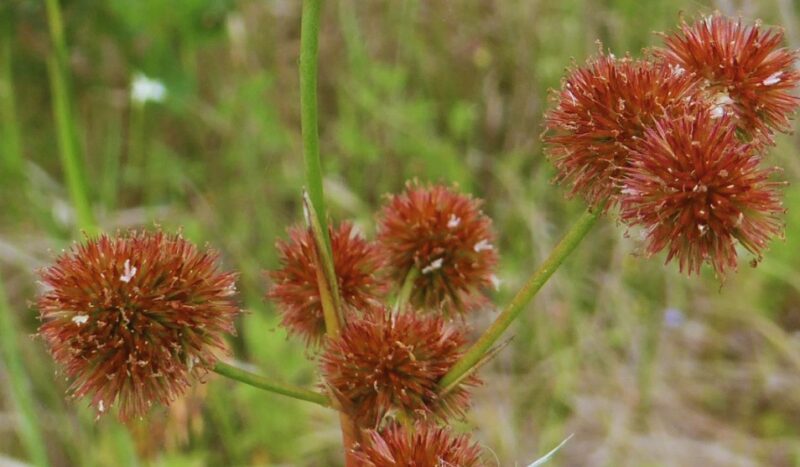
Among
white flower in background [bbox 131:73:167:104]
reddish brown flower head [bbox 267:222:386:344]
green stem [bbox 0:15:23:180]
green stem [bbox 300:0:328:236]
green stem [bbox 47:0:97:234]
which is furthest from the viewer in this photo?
white flower in background [bbox 131:73:167:104]

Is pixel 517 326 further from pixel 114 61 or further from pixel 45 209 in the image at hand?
pixel 114 61

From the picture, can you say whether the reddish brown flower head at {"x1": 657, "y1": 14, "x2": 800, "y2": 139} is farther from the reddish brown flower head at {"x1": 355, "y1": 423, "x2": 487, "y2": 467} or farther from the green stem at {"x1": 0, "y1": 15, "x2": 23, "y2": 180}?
the green stem at {"x1": 0, "y1": 15, "x2": 23, "y2": 180}

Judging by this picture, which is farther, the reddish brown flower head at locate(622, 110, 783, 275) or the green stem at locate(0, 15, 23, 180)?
the green stem at locate(0, 15, 23, 180)

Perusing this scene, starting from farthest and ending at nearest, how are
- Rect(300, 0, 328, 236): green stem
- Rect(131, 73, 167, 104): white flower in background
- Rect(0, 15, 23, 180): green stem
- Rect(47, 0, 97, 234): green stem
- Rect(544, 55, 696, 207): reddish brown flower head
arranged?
Rect(131, 73, 167, 104): white flower in background, Rect(0, 15, 23, 180): green stem, Rect(47, 0, 97, 234): green stem, Rect(544, 55, 696, 207): reddish brown flower head, Rect(300, 0, 328, 236): green stem

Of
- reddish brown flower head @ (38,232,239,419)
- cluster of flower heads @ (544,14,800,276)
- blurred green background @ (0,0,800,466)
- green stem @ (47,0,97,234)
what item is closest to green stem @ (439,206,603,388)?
cluster of flower heads @ (544,14,800,276)

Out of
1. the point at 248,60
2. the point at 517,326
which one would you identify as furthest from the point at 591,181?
the point at 248,60

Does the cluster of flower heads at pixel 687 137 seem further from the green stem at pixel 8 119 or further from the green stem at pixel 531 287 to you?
the green stem at pixel 8 119

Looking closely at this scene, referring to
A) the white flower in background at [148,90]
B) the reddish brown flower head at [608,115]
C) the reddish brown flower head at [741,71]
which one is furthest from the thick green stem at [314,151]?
the white flower in background at [148,90]

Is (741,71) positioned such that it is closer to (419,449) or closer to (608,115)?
(608,115)
